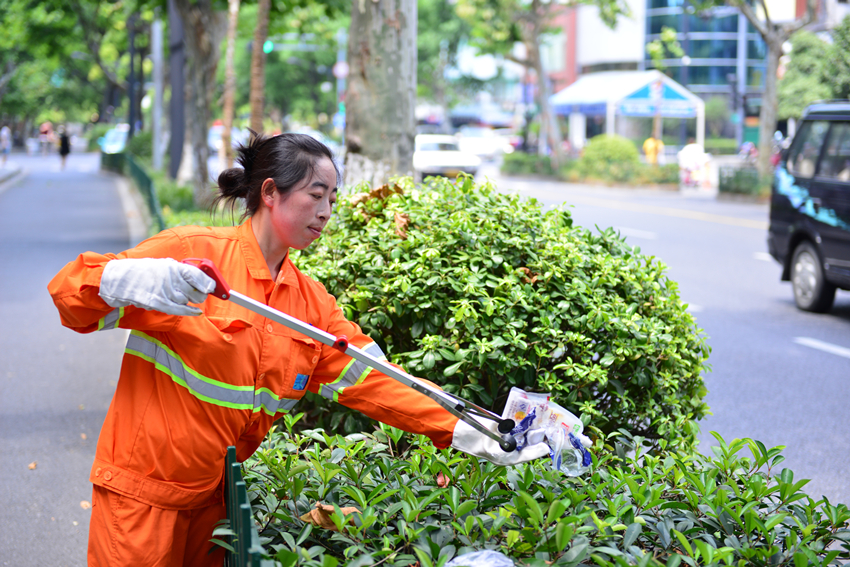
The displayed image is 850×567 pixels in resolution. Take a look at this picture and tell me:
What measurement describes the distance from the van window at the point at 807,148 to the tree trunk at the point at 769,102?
13.9 meters

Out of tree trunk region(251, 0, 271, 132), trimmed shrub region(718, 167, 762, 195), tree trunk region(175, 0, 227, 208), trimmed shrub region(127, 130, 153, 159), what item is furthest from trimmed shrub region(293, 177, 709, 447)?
trimmed shrub region(127, 130, 153, 159)

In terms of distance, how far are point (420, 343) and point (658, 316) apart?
1.07 metres

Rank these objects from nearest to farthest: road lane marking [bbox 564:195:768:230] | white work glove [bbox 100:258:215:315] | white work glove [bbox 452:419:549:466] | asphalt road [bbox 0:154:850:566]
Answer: white work glove [bbox 100:258:215:315] < white work glove [bbox 452:419:549:466] < asphalt road [bbox 0:154:850:566] < road lane marking [bbox 564:195:768:230]

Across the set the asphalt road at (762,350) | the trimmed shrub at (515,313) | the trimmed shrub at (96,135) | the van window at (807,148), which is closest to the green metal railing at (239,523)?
the trimmed shrub at (515,313)

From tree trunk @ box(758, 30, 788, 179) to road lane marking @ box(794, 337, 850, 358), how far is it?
1608 centimetres

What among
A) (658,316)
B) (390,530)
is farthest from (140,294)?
(658,316)

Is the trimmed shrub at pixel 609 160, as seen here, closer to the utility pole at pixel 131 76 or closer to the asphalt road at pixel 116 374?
the asphalt road at pixel 116 374

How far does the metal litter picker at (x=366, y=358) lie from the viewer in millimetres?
2127

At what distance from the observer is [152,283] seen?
206cm

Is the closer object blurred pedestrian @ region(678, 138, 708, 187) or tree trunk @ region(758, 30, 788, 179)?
tree trunk @ region(758, 30, 788, 179)

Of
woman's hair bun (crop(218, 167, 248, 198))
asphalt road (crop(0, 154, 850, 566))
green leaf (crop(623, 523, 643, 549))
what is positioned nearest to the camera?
green leaf (crop(623, 523, 643, 549))

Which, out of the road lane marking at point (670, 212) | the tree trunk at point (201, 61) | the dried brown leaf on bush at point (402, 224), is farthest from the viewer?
the road lane marking at point (670, 212)

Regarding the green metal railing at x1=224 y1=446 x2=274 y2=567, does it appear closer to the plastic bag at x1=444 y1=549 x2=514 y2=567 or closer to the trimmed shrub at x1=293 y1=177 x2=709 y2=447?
the plastic bag at x1=444 y1=549 x2=514 y2=567

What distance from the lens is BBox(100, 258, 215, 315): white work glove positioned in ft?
6.76
